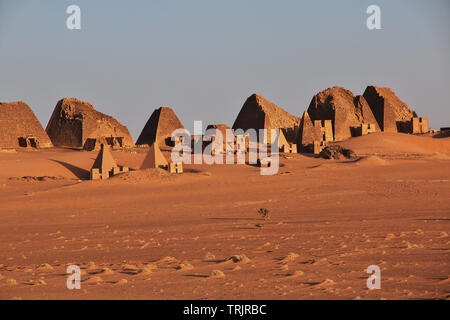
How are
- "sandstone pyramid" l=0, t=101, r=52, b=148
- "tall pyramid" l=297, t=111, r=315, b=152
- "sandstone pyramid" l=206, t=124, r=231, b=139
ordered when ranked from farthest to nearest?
"tall pyramid" l=297, t=111, r=315, b=152 < "sandstone pyramid" l=206, t=124, r=231, b=139 < "sandstone pyramid" l=0, t=101, r=52, b=148

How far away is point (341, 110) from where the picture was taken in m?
63.6

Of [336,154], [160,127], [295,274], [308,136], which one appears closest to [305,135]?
[308,136]

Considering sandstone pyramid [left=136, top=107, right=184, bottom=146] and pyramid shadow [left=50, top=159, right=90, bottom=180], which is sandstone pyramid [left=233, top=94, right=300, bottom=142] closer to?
sandstone pyramid [left=136, top=107, right=184, bottom=146]

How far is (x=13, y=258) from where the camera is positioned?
8.90m

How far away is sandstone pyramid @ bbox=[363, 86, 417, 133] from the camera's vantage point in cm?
7144

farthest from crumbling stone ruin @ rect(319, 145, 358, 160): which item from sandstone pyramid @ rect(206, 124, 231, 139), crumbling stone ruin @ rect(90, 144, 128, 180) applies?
crumbling stone ruin @ rect(90, 144, 128, 180)

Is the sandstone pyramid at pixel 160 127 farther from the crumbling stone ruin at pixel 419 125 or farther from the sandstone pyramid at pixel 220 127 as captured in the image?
the crumbling stone ruin at pixel 419 125

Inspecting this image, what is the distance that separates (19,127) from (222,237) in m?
30.2

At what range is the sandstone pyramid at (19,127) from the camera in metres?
36.0

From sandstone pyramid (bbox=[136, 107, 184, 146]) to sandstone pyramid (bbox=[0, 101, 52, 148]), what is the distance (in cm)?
1139

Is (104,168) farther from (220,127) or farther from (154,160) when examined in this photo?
(220,127)

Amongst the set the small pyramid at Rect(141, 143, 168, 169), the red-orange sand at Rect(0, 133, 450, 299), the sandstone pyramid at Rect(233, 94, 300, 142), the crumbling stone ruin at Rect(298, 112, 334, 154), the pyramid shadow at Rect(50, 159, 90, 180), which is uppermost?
the sandstone pyramid at Rect(233, 94, 300, 142)
